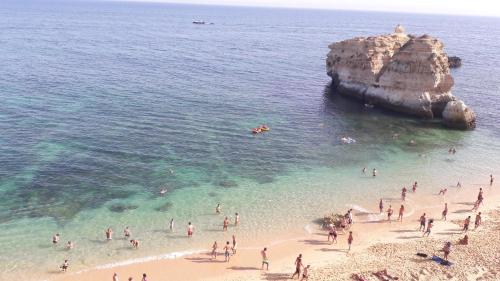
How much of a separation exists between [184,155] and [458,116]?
3634 centimetres

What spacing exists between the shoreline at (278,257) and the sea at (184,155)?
0.79m

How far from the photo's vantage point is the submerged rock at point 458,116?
201 ft

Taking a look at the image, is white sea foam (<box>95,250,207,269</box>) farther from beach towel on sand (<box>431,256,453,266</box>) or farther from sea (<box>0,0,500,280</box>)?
beach towel on sand (<box>431,256,453,266</box>)

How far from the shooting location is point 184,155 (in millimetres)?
48125

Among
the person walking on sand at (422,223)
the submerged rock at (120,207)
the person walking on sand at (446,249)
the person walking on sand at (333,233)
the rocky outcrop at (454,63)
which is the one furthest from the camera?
the rocky outcrop at (454,63)

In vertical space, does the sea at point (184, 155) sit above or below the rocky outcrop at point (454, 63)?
below

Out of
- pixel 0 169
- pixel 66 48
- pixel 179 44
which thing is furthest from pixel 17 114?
pixel 179 44

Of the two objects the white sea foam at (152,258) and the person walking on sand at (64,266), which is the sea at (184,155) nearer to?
the white sea foam at (152,258)

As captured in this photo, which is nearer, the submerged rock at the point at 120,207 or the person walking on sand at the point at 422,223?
the person walking on sand at the point at 422,223

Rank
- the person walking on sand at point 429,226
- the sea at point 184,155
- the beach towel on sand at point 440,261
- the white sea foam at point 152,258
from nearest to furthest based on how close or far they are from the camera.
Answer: the white sea foam at point 152,258 < the beach towel on sand at point 440,261 < the sea at point 184,155 < the person walking on sand at point 429,226

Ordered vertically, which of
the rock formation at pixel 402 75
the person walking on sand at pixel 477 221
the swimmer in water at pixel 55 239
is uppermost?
the rock formation at pixel 402 75

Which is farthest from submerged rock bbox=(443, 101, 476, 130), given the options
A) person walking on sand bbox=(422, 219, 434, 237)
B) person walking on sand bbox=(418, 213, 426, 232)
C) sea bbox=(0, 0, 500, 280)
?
person walking on sand bbox=(422, 219, 434, 237)

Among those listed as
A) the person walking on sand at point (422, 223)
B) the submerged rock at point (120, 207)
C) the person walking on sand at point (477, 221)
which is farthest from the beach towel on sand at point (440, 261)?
the submerged rock at point (120, 207)

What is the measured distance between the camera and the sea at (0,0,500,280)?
111 ft
